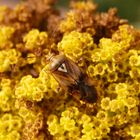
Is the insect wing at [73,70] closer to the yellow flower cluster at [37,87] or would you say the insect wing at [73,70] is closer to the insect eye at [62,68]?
the insect eye at [62,68]

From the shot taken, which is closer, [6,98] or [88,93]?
[88,93]

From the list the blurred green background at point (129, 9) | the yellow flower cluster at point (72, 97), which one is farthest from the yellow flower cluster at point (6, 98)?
the blurred green background at point (129, 9)

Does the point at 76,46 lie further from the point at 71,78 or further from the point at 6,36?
the point at 6,36

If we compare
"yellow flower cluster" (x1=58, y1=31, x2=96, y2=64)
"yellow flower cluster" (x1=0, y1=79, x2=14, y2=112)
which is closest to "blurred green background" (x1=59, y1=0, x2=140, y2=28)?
"yellow flower cluster" (x1=58, y1=31, x2=96, y2=64)

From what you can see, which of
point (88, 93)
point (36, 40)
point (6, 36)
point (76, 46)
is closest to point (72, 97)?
point (88, 93)

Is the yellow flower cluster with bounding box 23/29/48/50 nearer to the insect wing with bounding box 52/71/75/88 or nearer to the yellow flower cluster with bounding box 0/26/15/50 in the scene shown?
the yellow flower cluster with bounding box 0/26/15/50

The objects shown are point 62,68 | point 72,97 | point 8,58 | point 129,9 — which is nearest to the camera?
point 62,68

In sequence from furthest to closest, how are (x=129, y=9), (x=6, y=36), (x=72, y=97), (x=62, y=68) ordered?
(x=129, y=9) → (x=6, y=36) → (x=72, y=97) → (x=62, y=68)

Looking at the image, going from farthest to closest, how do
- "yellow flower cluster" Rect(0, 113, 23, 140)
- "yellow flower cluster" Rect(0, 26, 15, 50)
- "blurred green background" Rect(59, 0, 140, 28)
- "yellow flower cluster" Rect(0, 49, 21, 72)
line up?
"blurred green background" Rect(59, 0, 140, 28)
"yellow flower cluster" Rect(0, 26, 15, 50)
"yellow flower cluster" Rect(0, 49, 21, 72)
"yellow flower cluster" Rect(0, 113, 23, 140)

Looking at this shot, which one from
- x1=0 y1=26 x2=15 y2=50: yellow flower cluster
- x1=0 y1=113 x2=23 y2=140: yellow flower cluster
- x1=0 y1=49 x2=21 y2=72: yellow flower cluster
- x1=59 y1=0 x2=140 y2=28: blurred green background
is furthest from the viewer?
x1=59 y1=0 x2=140 y2=28: blurred green background

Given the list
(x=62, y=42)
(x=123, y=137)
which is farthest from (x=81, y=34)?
(x=123, y=137)

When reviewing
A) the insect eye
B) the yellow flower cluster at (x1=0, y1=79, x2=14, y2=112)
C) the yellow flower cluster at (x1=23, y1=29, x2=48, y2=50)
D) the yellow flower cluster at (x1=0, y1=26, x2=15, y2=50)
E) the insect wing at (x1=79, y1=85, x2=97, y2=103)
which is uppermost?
the yellow flower cluster at (x1=0, y1=26, x2=15, y2=50)
